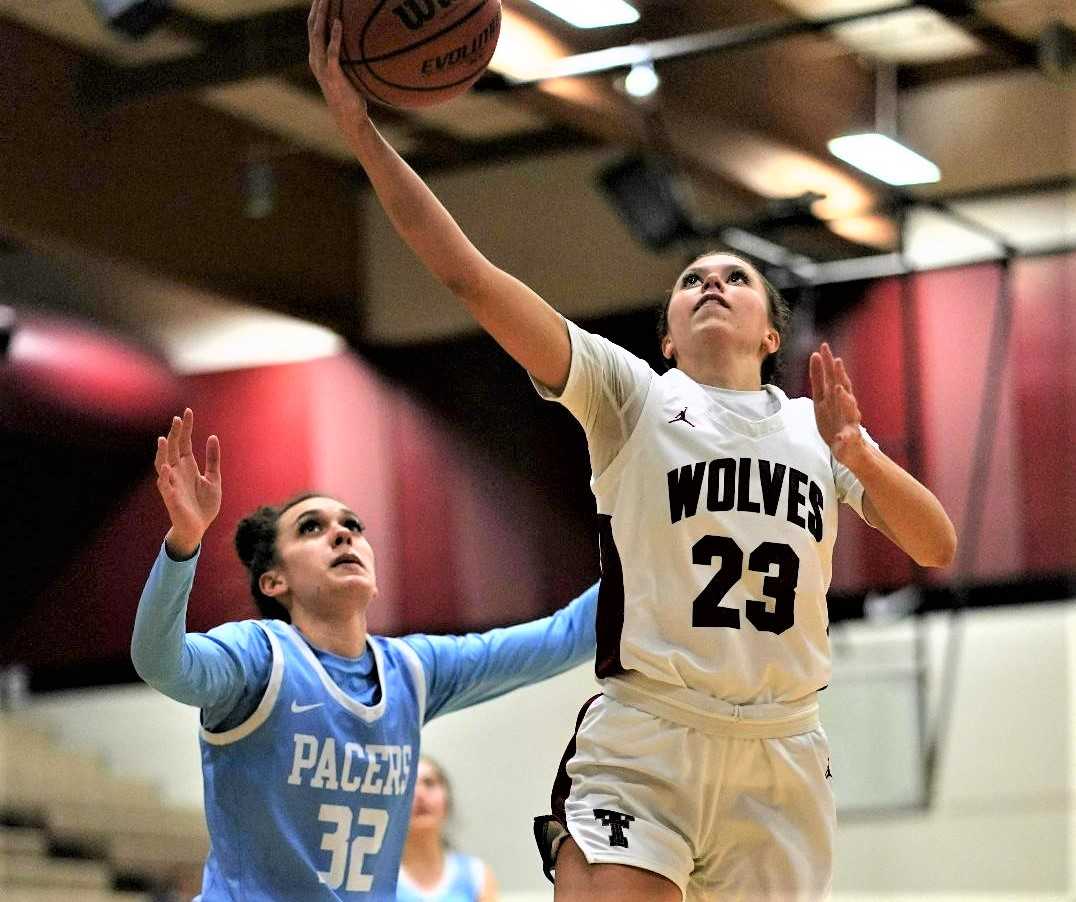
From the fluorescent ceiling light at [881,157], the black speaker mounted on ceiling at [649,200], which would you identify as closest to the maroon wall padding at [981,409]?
the fluorescent ceiling light at [881,157]

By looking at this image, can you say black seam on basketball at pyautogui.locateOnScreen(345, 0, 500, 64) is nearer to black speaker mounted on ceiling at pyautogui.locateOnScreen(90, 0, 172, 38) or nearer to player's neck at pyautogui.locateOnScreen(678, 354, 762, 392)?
player's neck at pyautogui.locateOnScreen(678, 354, 762, 392)

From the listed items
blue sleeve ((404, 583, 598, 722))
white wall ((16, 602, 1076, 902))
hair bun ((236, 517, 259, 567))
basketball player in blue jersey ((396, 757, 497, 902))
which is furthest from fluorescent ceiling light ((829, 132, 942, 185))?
hair bun ((236, 517, 259, 567))

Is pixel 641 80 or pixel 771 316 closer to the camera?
pixel 771 316

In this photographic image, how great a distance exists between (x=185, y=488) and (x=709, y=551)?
99cm

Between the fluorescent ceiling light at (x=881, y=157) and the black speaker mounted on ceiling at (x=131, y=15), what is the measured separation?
2876 mm

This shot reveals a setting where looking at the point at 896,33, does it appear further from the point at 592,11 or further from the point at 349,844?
the point at 349,844

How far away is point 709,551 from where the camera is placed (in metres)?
2.96

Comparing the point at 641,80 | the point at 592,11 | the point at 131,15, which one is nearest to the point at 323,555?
the point at 131,15

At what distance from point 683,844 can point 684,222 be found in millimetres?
5298

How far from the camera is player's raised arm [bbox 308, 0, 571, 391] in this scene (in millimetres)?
2824

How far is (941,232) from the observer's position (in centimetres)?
838

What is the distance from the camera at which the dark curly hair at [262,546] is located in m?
4.00

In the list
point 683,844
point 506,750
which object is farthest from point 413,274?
point 683,844

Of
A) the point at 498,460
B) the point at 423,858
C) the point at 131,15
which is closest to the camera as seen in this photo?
the point at 423,858
